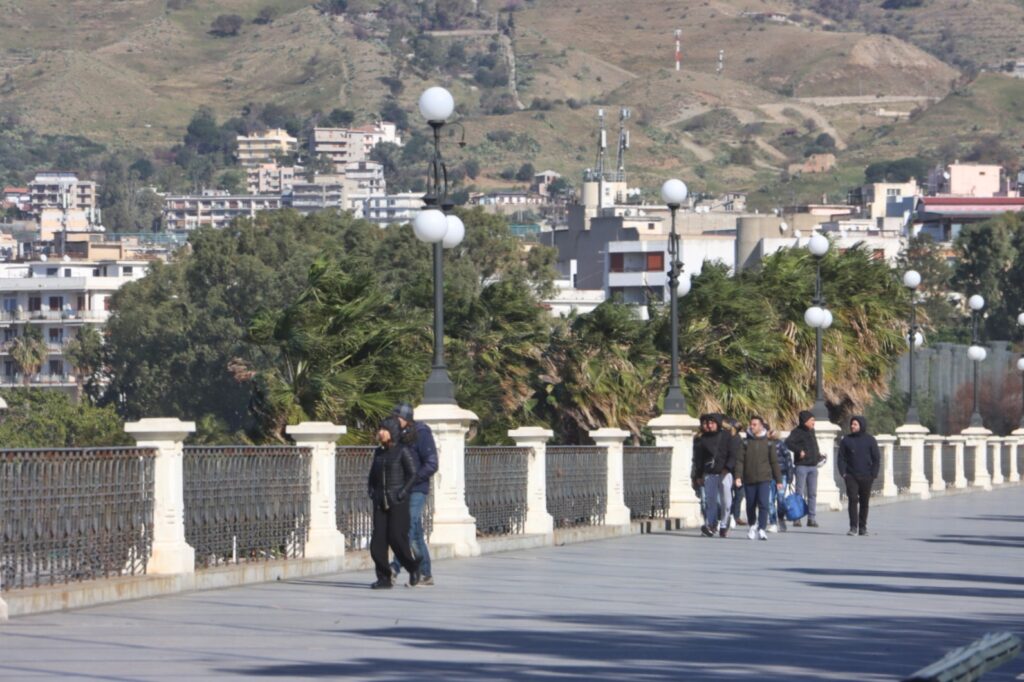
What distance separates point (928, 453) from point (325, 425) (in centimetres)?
3600

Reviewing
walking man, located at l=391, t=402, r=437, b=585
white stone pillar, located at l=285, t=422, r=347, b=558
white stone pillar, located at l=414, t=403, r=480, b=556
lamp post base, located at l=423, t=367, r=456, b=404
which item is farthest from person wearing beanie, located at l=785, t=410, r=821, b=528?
walking man, located at l=391, t=402, r=437, b=585

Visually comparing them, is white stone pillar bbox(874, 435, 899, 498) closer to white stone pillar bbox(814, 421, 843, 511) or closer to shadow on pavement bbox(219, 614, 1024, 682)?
white stone pillar bbox(814, 421, 843, 511)

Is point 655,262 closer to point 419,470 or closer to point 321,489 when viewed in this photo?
point 321,489

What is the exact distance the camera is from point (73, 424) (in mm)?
87188

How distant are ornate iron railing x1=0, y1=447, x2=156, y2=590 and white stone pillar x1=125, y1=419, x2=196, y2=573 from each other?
61 millimetres

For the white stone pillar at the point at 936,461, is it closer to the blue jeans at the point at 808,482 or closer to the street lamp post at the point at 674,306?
the street lamp post at the point at 674,306

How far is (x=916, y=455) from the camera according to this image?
4928 cm

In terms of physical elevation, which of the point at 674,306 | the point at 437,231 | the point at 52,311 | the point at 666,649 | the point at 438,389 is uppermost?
the point at 52,311

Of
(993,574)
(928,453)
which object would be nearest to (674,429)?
(993,574)

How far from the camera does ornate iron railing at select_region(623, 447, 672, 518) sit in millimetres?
28469

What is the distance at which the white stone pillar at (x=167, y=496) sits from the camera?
16594mm

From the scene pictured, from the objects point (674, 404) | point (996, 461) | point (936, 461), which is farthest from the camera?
point (996, 461)

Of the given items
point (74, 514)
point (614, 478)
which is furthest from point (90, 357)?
point (74, 514)

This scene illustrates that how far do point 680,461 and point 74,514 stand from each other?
1592 cm
